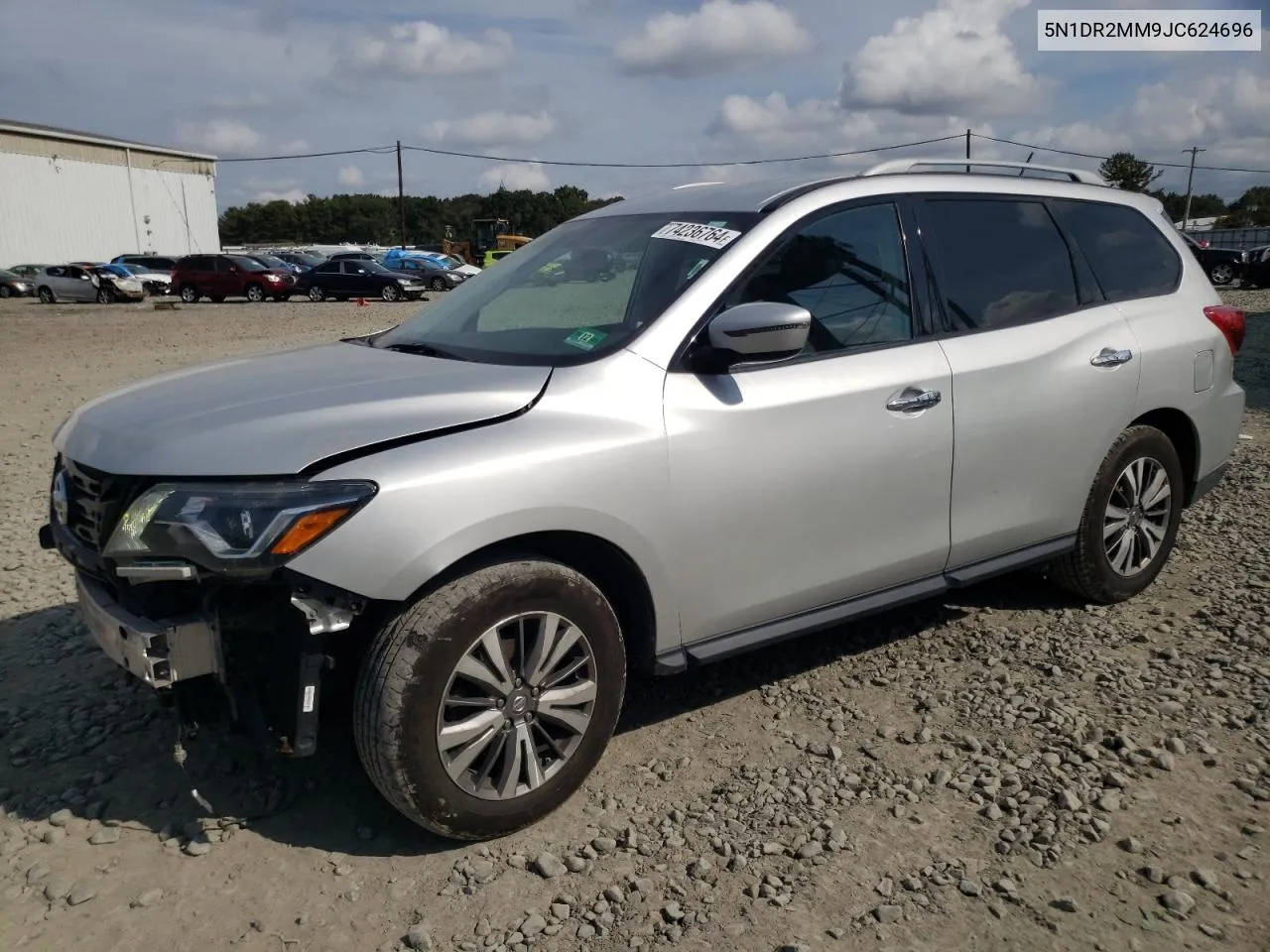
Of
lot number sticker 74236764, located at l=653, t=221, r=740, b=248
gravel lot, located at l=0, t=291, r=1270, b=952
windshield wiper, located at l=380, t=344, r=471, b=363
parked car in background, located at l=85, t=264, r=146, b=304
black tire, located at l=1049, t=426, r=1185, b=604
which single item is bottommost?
gravel lot, located at l=0, t=291, r=1270, b=952

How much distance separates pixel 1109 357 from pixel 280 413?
10.7 feet

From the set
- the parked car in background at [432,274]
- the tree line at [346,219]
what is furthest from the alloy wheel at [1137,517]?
the tree line at [346,219]

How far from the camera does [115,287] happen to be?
3516cm

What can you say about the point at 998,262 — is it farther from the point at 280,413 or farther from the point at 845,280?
the point at 280,413

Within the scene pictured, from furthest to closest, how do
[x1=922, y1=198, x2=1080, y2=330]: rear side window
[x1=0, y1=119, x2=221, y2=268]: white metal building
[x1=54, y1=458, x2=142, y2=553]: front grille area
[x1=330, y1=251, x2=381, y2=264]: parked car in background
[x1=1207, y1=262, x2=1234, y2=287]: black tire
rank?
[x1=0, y1=119, x2=221, y2=268]: white metal building, [x1=330, y1=251, x2=381, y2=264]: parked car in background, [x1=1207, y1=262, x2=1234, y2=287]: black tire, [x1=922, y1=198, x2=1080, y2=330]: rear side window, [x1=54, y1=458, x2=142, y2=553]: front grille area

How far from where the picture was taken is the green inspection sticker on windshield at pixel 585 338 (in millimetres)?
3123

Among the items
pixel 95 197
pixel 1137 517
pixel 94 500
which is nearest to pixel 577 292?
pixel 94 500

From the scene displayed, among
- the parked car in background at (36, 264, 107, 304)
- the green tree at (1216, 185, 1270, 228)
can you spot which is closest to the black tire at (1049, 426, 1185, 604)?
the parked car in background at (36, 264, 107, 304)

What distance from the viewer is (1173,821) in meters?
2.92

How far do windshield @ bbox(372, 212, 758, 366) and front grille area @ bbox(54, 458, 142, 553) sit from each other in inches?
43.4

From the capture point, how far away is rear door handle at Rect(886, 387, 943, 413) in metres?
3.46

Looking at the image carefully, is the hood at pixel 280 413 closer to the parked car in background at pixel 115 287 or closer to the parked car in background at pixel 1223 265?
the parked car in background at pixel 1223 265

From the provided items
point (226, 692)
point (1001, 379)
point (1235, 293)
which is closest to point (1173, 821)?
point (1001, 379)

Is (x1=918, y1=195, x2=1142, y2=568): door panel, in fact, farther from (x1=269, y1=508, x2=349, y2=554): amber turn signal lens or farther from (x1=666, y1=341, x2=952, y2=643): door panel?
(x1=269, y1=508, x2=349, y2=554): amber turn signal lens
